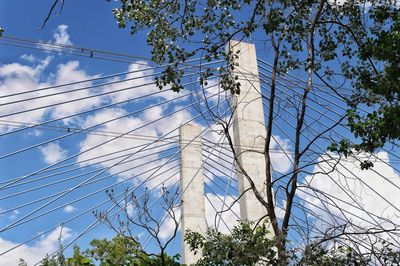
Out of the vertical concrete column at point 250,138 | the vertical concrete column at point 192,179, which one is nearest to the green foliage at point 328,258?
the vertical concrete column at point 250,138

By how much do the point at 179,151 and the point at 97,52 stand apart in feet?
11.2

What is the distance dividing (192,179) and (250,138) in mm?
3429

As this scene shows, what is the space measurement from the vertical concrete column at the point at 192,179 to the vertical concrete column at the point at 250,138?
259 centimetres

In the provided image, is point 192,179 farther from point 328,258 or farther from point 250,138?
point 328,258

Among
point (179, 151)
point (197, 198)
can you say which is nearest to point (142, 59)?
point (179, 151)

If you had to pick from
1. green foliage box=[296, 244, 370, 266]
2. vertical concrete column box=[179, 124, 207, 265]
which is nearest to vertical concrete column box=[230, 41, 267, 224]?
vertical concrete column box=[179, 124, 207, 265]

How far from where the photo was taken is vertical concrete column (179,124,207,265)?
12.6 metres

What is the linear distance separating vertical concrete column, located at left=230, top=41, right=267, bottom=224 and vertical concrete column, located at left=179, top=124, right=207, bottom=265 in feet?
8.48

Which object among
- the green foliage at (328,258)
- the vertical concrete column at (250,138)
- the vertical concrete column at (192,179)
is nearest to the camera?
the green foliage at (328,258)

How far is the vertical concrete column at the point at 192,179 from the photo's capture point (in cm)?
1265

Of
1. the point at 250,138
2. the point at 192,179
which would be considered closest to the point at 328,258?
the point at 250,138

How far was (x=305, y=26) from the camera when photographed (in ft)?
18.2

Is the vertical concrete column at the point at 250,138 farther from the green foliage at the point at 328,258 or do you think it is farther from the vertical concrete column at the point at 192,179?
the green foliage at the point at 328,258

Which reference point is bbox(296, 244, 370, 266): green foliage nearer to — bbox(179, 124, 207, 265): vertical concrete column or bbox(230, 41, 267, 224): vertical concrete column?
bbox(230, 41, 267, 224): vertical concrete column
